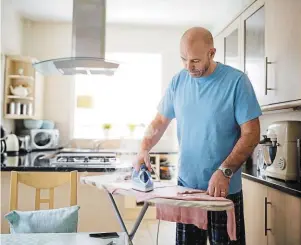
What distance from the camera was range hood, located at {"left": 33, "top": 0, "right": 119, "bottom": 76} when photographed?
267 centimetres

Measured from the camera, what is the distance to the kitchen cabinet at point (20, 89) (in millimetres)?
3816

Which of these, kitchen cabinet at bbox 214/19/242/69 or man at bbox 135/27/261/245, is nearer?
man at bbox 135/27/261/245

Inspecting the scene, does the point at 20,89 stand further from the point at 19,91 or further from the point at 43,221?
the point at 43,221

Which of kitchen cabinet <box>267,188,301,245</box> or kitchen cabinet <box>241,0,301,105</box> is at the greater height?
kitchen cabinet <box>241,0,301,105</box>

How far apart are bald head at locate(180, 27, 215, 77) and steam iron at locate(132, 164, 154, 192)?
466mm

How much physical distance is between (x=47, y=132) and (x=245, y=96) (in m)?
3.12

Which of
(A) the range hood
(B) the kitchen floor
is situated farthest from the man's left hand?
(B) the kitchen floor

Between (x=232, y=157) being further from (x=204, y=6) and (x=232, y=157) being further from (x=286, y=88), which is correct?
(x=204, y=6)

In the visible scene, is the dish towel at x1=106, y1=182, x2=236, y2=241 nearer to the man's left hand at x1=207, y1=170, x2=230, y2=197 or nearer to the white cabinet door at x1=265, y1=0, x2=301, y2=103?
the man's left hand at x1=207, y1=170, x2=230, y2=197

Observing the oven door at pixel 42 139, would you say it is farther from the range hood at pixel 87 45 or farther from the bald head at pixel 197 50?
the bald head at pixel 197 50

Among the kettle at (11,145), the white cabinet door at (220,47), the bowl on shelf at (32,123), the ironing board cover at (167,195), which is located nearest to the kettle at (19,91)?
the bowl on shelf at (32,123)

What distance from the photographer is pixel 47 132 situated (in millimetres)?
4035

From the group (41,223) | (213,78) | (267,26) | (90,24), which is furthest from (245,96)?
(90,24)

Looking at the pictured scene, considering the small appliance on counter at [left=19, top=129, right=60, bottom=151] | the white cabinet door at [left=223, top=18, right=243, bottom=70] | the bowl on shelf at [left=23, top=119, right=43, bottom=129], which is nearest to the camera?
the white cabinet door at [left=223, top=18, right=243, bottom=70]
